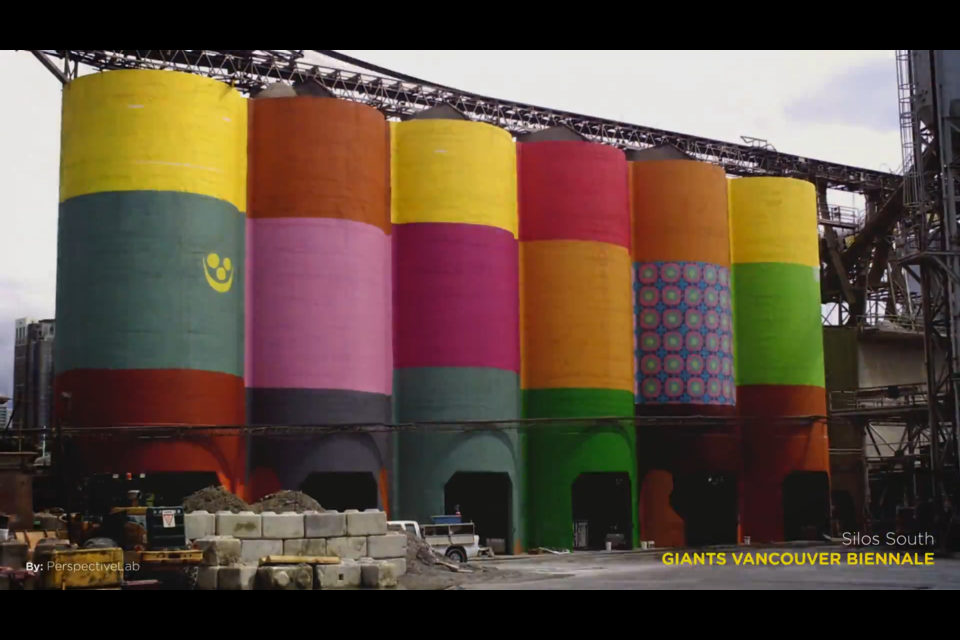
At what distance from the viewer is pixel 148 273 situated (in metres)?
43.6

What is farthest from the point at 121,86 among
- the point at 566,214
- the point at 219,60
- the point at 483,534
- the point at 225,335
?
the point at 483,534

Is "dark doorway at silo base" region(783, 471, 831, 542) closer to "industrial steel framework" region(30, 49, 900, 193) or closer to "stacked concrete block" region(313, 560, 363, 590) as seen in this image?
"industrial steel framework" region(30, 49, 900, 193)

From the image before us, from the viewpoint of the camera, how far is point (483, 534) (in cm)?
5131

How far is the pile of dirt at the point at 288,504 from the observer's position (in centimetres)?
4019

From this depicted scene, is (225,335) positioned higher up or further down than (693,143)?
further down

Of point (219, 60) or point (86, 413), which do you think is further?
point (219, 60)

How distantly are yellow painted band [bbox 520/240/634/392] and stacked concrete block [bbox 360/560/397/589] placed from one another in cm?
2138

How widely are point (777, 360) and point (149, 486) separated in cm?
3041

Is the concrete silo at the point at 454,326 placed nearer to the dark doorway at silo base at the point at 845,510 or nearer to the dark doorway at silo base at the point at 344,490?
the dark doorway at silo base at the point at 344,490

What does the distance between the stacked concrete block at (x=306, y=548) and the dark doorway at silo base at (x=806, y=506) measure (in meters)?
29.9

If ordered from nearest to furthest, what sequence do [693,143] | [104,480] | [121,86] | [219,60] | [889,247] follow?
[104,480] < [121,86] < [219,60] < [693,143] < [889,247]

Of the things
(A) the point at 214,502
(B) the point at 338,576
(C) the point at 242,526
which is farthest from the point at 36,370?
(B) the point at 338,576
